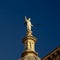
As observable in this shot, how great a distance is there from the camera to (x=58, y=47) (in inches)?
1534

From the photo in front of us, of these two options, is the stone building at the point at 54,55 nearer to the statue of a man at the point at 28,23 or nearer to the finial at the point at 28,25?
the finial at the point at 28,25

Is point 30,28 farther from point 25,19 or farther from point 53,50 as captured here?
point 53,50

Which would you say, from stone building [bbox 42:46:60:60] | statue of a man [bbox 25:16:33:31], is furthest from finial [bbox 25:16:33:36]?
stone building [bbox 42:46:60:60]

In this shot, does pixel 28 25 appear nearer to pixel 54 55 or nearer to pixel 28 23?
pixel 28 23

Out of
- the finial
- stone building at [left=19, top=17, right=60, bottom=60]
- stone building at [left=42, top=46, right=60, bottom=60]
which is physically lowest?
stone building at [left=42, top=46, right=60, bottom=60]

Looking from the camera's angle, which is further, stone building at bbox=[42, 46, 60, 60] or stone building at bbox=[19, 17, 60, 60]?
stone building at bbox=[19, 17, 60, 60]

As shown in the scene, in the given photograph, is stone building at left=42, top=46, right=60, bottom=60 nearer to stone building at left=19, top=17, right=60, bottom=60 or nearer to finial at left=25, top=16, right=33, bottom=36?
stone building at left=19, top=17, right=60, bottom=60

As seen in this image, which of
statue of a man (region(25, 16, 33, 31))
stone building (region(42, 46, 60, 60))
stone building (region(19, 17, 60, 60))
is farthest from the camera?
statue of a man (region(25, 16, 33, 31))

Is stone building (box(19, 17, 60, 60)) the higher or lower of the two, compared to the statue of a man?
lower

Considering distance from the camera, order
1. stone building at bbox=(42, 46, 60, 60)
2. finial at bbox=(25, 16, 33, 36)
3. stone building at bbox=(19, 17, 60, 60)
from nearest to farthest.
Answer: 1. stone building at bbox=(42, 46, 60, 60)
2. stone building at bbox=(19, 17, 60, 60)
3. finial at bbox=(25, 16, 33, 36)

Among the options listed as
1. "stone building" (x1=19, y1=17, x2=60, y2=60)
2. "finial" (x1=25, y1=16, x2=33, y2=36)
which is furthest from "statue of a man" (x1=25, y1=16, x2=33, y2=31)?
"stone building" (x1=19, y1=17, x2=60, y2=60)

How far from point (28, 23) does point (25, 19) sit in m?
0.94

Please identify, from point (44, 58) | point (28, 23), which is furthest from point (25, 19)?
point (44, 58)

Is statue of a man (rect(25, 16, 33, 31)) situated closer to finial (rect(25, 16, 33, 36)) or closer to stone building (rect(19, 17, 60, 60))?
finial (rect(25, 16, 33, 36))
